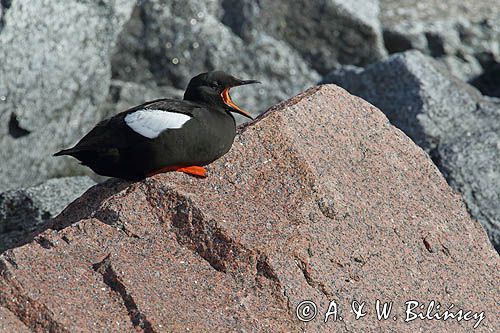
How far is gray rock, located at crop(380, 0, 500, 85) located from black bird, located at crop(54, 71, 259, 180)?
6435mm

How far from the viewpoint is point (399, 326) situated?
243 inches

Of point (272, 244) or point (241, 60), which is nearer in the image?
point (272, 244)

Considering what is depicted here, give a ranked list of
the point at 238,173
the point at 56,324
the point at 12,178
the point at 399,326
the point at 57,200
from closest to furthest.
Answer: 1. the point at 56,324
2. the point at 399,326
3. the point at 238,173
4. the point at 57,200
5. the point at 12,178

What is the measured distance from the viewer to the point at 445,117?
383 inches

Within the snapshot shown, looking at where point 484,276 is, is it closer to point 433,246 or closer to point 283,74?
point 433,246

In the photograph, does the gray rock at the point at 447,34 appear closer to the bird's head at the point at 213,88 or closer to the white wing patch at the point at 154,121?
the bird's head at the point at 213,88

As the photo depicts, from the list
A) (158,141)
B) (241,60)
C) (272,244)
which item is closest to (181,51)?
(241,60)

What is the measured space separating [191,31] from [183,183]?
5748mm

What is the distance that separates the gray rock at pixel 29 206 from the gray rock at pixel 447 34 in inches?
218

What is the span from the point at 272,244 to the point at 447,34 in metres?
7.56

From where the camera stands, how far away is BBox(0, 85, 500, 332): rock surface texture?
19.0ft

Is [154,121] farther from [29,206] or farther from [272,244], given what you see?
[29,206]

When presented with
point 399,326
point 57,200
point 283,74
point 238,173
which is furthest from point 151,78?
point 399,326

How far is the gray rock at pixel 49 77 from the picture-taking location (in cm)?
1024
